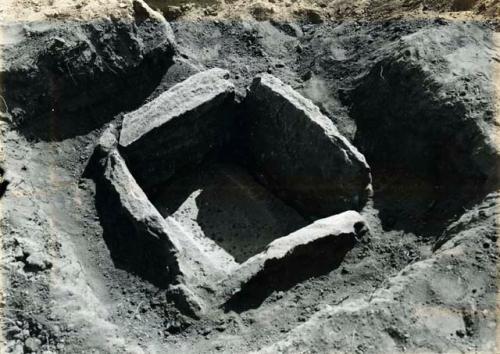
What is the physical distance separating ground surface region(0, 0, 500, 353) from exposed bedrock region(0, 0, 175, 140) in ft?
0.47

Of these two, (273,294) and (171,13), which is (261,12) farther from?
(273,294)

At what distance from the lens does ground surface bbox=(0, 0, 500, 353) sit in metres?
4.61

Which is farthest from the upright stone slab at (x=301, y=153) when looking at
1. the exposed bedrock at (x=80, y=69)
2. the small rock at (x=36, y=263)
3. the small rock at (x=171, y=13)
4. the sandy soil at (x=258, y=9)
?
the small rock at (x=36, y=263)

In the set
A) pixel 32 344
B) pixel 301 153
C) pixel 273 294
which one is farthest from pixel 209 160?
pixel 32 344

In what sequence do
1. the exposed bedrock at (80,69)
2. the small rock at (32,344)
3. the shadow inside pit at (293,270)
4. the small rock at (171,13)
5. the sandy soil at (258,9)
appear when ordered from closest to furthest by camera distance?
the small rock at (32,344) → the shadow inside pit at (293,270) → the exposed bedrock at (80,69) → the sandy soil at (258,9) → the small rock at (171,13)

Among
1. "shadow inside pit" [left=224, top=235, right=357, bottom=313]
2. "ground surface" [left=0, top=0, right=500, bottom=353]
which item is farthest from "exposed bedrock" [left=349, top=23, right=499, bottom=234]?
"shadow inside pit" [left=224, top=235, right=357, bottom=313]

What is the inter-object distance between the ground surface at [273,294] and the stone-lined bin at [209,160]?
0.58ft

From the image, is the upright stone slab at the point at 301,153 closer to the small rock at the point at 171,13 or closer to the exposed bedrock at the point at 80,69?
the exposed bedrock at the point at 80,69

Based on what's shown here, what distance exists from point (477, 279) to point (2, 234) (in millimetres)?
4117

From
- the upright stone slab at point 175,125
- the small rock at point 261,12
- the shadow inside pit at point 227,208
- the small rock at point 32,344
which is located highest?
the small rock at point 261,12

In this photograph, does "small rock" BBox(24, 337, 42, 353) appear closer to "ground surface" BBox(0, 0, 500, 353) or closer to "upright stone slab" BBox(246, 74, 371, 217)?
"ground surface" BBox(0, 0, 500, 353)

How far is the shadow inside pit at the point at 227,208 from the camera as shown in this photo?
6676 mm

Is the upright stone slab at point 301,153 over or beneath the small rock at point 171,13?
beneath

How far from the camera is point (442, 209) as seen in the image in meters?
5.72
